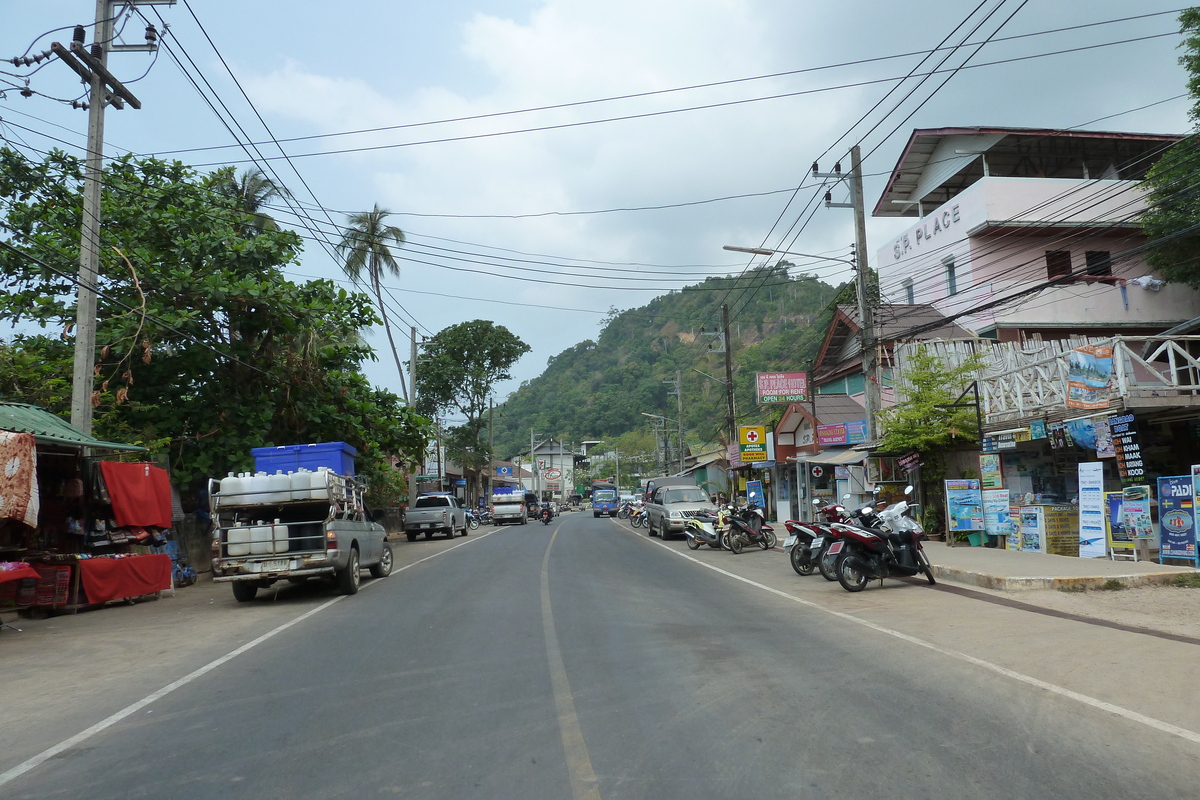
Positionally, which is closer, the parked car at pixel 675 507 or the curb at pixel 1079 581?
the curb at pixel 1079 581

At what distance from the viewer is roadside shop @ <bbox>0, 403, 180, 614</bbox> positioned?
12.3m

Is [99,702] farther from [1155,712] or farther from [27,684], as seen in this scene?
[1155,712]

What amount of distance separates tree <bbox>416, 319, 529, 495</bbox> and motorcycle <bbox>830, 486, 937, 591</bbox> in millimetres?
44460

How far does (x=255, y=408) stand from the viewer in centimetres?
2150

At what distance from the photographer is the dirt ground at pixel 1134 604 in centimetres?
983

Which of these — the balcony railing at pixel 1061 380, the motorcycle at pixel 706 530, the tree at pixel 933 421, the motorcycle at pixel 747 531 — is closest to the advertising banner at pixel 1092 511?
the balcony railing at pixel 1061 380

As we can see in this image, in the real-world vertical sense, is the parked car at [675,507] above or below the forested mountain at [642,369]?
below

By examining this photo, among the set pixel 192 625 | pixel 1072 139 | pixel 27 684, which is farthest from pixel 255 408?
pixel 1072 139

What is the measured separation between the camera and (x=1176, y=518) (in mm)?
13617

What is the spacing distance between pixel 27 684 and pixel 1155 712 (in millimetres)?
9910

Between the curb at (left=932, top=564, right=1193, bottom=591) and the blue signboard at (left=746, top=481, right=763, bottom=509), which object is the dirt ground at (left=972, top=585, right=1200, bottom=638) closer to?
the curb at (left=932, top=564, right=1193, bottom=591)

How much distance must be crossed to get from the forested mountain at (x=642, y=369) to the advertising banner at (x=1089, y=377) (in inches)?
2901

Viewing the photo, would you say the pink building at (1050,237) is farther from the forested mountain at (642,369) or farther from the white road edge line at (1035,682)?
the forested mountain at (642,369)

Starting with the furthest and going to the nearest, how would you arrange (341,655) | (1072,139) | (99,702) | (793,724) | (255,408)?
(1072,139), (255,408), (341,655), (99,702), (793,724)
